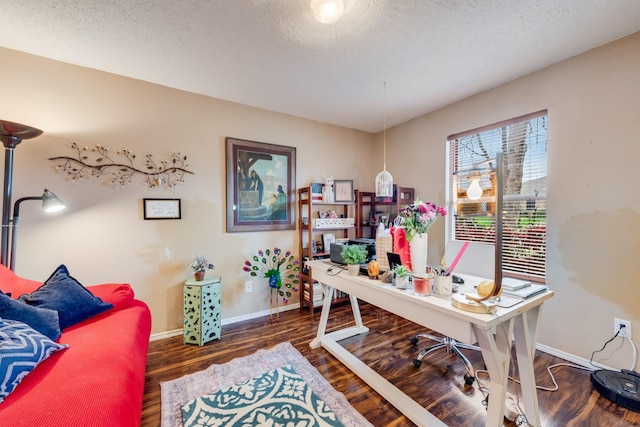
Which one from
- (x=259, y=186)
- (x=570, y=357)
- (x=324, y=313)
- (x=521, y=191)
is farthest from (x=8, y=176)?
(x=570, y=357)

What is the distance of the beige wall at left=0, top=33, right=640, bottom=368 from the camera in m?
1.82

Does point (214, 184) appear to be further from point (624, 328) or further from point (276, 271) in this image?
point (624, 328)

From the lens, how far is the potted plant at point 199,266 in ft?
7.90

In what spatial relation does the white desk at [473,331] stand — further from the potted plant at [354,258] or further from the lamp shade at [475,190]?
the lamp shade at [475,190]

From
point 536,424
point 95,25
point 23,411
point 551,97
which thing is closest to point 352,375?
point 536,424

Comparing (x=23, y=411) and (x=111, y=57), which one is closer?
(x=23, y=411)

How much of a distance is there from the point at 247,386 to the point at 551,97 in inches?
128

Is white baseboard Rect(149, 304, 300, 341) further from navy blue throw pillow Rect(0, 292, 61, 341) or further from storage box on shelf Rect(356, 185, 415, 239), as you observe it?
storage box on shelf Rect(356, 185, 415, 239)

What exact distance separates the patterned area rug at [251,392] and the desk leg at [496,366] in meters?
0.64

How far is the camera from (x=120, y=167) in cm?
226

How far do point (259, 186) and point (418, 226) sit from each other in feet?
6.30

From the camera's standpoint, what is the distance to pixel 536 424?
→ 1335 mm

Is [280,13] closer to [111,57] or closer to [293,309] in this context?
[111,57]

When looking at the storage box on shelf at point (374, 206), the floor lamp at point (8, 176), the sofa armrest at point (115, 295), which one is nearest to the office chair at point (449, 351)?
the storage box on shelf at point (374, 206)
